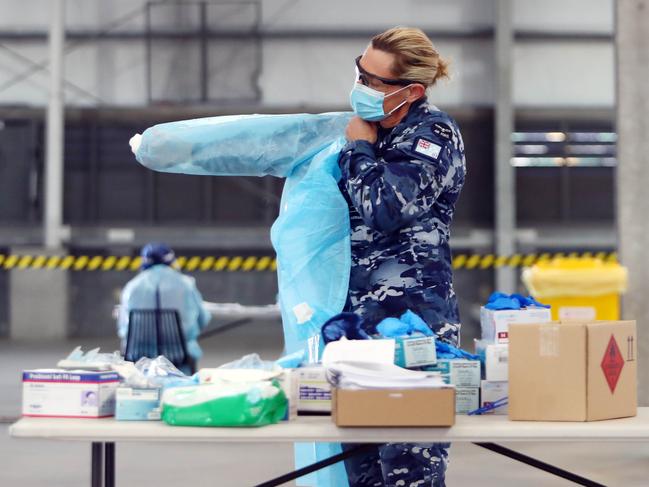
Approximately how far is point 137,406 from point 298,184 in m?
0.81

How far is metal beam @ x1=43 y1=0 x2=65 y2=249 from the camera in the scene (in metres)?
15.1

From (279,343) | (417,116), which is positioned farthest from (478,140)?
(417,116)

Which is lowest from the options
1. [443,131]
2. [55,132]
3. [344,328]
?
[344,328]

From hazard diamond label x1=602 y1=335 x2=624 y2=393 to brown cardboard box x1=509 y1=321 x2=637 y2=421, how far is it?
11 millimetres

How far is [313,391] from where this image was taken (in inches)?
102

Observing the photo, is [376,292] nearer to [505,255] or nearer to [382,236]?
[382,236]

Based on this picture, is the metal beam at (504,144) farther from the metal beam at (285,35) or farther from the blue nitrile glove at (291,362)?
the blue nitrile glove at (291,362)

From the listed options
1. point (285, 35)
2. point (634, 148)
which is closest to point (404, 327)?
point (634, 148)

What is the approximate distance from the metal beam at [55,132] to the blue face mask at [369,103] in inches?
508

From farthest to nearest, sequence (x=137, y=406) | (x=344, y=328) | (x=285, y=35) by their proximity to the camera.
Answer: (x=285, y=35), (x=344, y=328), (x=137, y=406)

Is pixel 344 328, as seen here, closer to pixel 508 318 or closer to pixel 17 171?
pixel 508 318

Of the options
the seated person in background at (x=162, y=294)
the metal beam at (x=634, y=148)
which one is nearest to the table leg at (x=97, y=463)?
the metal beam at (x=634, y=148)

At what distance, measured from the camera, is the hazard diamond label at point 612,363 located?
8.35ft

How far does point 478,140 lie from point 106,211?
5.51 meters
